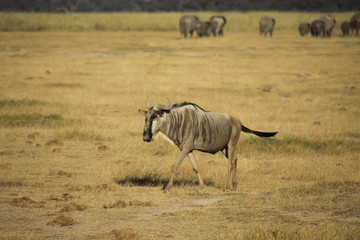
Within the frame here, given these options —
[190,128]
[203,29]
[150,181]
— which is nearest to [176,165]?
[190,128]

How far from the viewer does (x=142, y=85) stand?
77.2 feet

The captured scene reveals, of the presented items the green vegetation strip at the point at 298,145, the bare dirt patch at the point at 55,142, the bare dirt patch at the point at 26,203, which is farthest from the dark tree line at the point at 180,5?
the bare dirt patch at the point at 26,203

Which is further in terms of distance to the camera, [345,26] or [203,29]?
[345,26]

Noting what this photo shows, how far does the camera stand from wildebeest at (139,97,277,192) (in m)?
8.78

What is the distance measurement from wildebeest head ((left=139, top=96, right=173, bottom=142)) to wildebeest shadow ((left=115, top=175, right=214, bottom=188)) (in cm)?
136

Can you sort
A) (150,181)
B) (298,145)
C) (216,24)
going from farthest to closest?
(216,24)
(298,145)
(150,181)

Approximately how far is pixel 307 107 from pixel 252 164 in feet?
27.4

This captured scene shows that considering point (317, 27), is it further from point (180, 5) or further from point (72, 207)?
point (180, 5)

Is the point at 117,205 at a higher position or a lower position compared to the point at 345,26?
lower

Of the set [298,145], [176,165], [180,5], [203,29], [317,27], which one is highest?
[180,5]

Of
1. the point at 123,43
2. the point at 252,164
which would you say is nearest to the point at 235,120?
the point at 252,164

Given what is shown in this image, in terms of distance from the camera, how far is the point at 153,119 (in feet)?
28.7

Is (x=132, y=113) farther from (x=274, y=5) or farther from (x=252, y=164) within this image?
A: (x=274, y=5)

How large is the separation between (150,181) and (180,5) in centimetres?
17991
